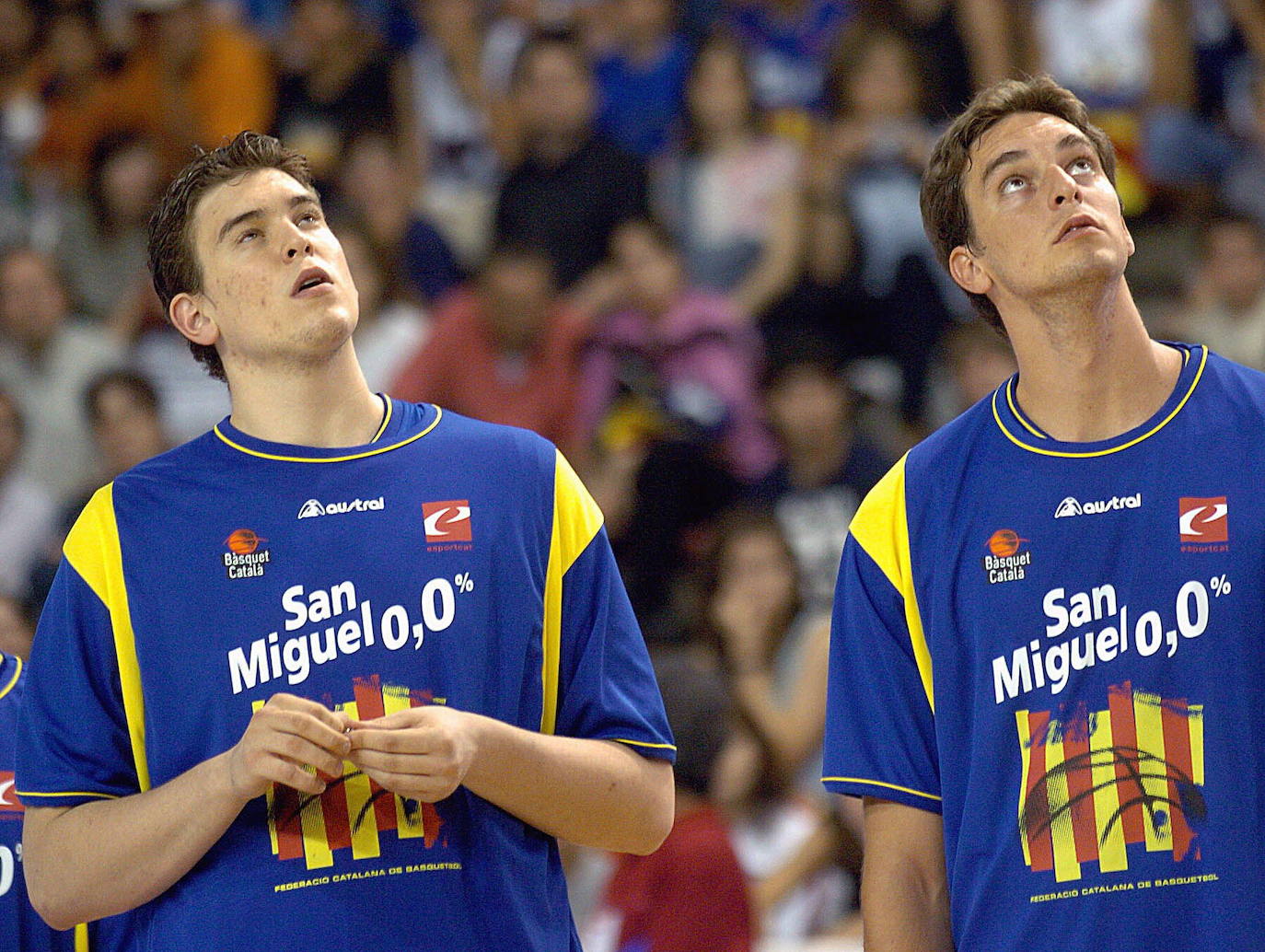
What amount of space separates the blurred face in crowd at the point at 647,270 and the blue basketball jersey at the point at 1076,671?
194 inches

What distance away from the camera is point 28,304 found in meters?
8.54

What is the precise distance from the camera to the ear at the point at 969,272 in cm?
327

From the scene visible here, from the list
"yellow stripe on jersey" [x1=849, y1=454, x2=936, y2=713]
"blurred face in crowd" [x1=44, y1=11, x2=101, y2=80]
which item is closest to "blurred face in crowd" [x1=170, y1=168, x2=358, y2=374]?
"yellow stripe on jersey" [x1=849, y1=454, x2=936, y2=713]

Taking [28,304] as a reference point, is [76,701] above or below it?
below

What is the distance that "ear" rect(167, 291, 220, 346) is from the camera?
130 inches

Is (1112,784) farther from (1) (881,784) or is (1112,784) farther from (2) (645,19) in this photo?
(2) (645,19)

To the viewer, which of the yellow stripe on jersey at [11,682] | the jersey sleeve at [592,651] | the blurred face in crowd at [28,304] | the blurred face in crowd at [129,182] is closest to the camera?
the jersey sleeve at [592,651]

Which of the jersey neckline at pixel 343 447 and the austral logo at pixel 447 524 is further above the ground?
the jersey neckline at pixel 343 447

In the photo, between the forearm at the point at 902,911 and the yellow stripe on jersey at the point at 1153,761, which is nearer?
the yellow stripe on jersey at the point at 1153,761

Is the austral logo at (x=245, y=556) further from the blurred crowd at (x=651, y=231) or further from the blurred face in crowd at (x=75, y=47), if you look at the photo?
the blurred face in crowd at (x=75, y=47)

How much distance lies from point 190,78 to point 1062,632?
7.89 meters

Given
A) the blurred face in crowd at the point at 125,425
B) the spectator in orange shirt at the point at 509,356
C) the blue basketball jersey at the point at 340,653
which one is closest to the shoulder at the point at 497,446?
the blue basketball jersey at the point at 340,653

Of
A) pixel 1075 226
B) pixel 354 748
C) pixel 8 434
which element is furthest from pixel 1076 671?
pixel 8 434

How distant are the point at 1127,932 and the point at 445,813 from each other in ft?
3.50
